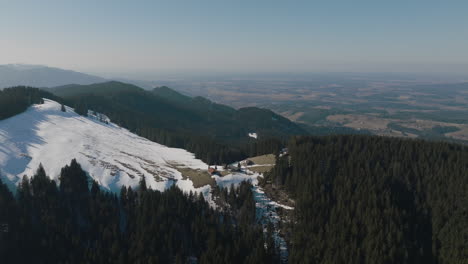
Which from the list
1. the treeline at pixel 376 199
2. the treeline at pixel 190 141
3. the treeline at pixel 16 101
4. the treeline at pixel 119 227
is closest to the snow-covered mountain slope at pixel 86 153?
the treeline at pixel 16 101

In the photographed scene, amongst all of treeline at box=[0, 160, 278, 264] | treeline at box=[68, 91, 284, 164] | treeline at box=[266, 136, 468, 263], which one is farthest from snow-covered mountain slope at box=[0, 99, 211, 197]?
treeline at box=[266, 136, 468, 263]

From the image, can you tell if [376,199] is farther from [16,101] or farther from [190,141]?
[16,101]

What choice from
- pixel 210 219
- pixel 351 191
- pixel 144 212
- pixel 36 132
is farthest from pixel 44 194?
pixel 351 191

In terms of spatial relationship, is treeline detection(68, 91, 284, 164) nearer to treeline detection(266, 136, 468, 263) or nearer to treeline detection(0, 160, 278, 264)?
treeline detection(266, 136, 468, 263)

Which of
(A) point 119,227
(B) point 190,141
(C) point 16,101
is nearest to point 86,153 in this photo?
(A) point 119,227

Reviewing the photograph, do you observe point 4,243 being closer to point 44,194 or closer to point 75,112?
point 44,194

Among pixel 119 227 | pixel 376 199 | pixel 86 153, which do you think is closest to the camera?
pixel 119 227

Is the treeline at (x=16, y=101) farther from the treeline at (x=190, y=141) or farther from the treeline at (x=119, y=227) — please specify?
the treeline at (x=119, y=227)
